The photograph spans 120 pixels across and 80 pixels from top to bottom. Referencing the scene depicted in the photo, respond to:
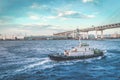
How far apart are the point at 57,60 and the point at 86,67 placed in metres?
10.5

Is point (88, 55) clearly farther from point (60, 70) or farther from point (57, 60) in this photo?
point (60, 70)

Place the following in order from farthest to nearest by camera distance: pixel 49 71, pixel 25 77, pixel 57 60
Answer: pixel 57 60, pixel 49 71, pixel 25 77

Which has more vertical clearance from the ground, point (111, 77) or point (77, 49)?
point (77, 49)

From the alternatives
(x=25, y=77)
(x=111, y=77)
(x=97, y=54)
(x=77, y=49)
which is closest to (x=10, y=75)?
(x=25, y=77)

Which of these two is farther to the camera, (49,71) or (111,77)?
(49,71)

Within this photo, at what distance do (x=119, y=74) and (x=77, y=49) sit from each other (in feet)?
69.4

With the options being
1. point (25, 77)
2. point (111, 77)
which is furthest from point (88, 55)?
point (25, 77)

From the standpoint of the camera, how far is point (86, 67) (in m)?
56.4

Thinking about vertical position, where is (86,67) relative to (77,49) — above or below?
below

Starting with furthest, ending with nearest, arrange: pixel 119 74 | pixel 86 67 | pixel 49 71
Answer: pixel 86 67
pixel 49 71
pixel 119 74

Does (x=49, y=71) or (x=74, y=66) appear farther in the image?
(x=74, y=66)

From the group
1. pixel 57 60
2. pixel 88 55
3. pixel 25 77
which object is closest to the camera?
pixel 25 77

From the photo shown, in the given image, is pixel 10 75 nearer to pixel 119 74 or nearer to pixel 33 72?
pixel 33 72

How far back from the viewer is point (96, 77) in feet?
148
